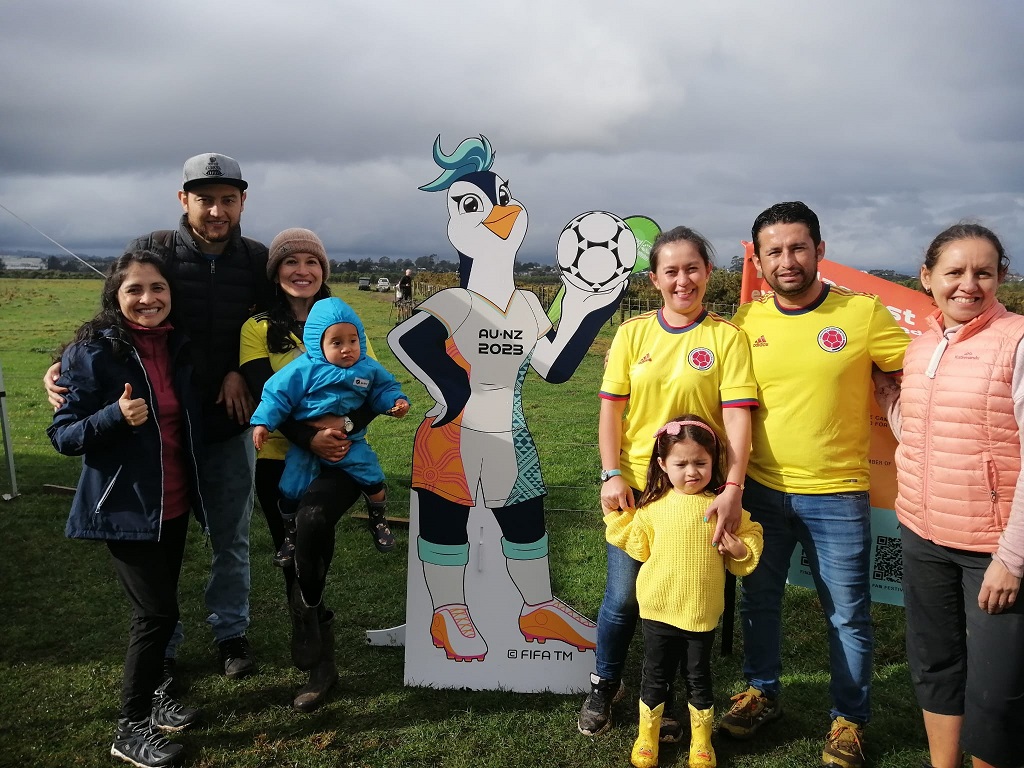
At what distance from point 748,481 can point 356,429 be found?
1530 mm

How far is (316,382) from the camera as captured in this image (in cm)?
279

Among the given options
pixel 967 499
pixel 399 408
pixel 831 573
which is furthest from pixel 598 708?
pixel 967 499

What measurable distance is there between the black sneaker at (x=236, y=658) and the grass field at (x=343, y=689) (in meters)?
0.06

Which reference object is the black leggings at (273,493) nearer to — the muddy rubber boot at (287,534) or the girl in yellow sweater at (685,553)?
the muddy rubber boot at (287,534)

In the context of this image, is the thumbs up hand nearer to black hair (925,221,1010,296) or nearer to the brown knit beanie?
the brown knit beanie

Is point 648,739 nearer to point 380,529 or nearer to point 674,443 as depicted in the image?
point 674,443

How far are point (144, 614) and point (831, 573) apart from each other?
2517mm

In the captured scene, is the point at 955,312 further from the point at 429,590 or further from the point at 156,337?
the point at 156,337

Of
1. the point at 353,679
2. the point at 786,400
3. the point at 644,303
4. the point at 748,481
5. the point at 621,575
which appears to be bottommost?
the point at 353,679

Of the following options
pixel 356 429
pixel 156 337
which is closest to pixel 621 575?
pixel 356 429

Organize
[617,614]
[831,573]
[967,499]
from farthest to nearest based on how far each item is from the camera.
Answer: [617,614] → [831,573] → [967,499]

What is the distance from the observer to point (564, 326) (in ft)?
10.6

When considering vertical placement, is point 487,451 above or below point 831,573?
above

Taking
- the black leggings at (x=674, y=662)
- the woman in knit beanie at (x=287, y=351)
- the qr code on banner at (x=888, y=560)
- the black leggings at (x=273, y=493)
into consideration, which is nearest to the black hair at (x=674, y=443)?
the black leggings at (x=674, y=662)
